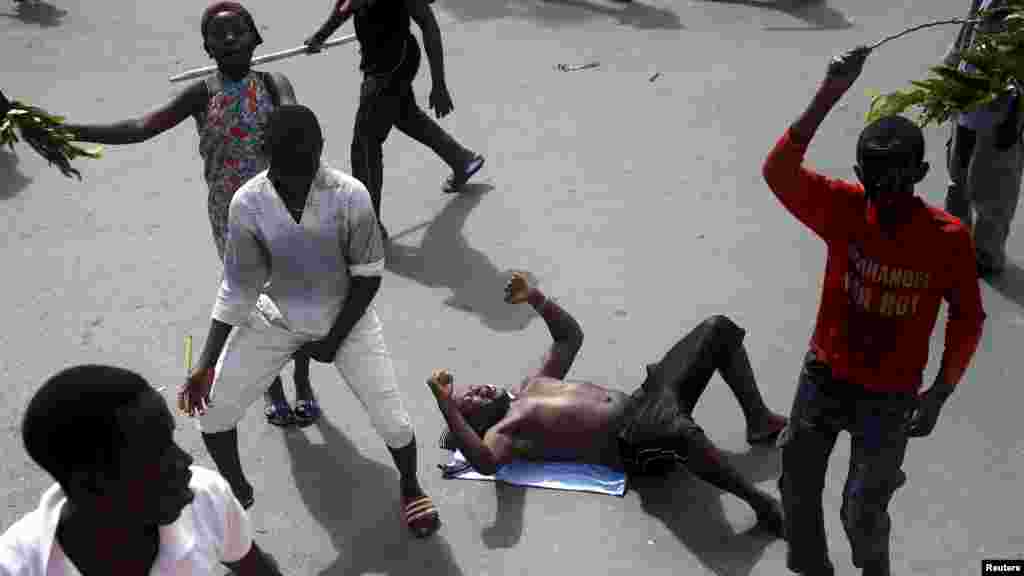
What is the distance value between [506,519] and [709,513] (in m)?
0.77

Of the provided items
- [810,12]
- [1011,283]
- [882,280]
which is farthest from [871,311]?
[810,12]

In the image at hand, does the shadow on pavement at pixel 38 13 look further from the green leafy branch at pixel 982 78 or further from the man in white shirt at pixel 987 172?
the green leafy branch at pixel 982 78

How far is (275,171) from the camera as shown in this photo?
11.9 ft

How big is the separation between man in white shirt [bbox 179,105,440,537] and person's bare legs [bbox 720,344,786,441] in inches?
52.2

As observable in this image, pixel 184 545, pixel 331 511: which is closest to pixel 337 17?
pixel 331 511

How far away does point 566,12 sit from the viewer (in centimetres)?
959

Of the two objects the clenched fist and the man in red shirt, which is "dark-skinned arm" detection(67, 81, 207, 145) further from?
the man in red shirt

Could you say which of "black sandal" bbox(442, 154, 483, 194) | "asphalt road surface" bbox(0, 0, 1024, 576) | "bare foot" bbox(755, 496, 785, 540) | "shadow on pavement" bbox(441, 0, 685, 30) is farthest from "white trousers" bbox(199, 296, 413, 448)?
"shadow on pavement" bbox(441, 0, 685, 30)

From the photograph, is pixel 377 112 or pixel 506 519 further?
pixel 377 112

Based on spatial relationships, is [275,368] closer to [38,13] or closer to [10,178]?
[10,178]

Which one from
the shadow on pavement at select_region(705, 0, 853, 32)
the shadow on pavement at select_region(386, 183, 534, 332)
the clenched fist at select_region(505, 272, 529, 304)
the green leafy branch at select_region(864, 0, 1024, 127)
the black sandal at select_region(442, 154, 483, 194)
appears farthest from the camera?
the shadow on pavement at select_region(705, 0, 853, 32)

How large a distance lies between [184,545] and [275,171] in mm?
1598

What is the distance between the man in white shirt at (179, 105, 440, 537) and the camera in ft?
11.9

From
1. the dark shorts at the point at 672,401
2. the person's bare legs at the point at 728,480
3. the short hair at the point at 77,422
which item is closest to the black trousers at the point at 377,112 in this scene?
the dark shorts at the point at 672,401
